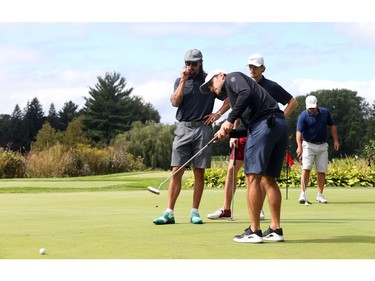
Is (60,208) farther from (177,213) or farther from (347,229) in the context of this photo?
(347,229)

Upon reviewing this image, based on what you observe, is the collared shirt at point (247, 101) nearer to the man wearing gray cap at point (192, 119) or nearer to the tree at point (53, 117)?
the man wearing gray cap at point (192, 119)

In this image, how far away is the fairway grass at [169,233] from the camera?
6.54 meters

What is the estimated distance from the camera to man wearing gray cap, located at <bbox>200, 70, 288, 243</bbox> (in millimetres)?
7410

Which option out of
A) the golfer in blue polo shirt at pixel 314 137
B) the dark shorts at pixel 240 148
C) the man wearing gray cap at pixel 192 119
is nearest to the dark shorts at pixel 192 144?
the man wearing gray cap at pixel 192 119

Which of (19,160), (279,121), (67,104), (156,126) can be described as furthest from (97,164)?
(67,104)

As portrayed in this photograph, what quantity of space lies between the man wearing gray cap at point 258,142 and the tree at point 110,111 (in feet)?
284

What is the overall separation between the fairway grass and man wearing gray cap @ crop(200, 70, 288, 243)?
25cm

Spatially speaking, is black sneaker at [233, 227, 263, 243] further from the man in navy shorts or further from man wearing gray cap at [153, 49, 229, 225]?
man wearing gray cap at [153, 49, 229, 225]

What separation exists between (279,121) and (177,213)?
4.23 meters

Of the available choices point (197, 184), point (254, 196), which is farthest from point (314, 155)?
point (254, 196)

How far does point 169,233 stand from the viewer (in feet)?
26.7

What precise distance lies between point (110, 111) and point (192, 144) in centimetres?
8934

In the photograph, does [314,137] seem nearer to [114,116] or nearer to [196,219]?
[196,219]

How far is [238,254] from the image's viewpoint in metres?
6.48
